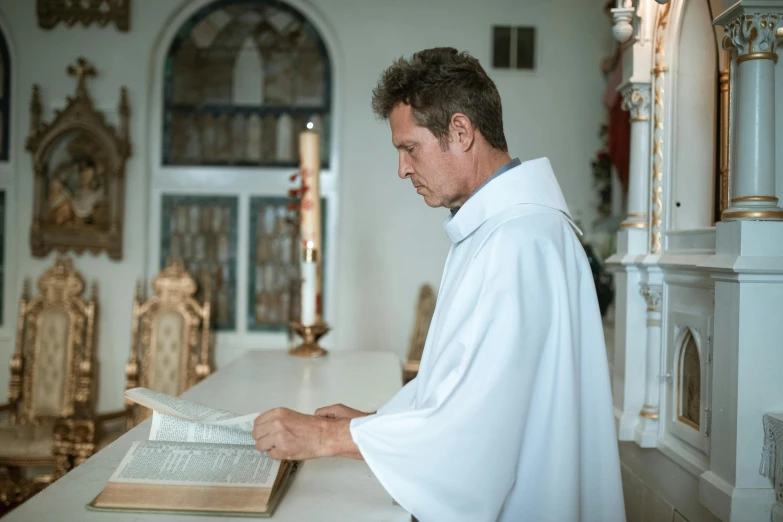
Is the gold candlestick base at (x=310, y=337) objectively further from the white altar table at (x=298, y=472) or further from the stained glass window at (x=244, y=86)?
the stained glass window at (x=244, y=86)

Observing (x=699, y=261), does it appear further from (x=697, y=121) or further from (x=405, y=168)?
(x=405, y=168)

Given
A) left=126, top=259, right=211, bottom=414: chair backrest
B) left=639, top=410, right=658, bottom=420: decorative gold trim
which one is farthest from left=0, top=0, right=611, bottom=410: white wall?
left=639, top=410, right=658, bottom=420: decorative gold trim

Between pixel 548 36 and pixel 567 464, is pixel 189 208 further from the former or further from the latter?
pixel 567 464

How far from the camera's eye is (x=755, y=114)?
207 centimetres

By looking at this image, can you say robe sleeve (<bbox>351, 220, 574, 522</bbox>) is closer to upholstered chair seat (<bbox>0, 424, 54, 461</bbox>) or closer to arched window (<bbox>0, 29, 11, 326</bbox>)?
upholstered chair seat (<bbox>0, 424, 54, 461</bbox>)

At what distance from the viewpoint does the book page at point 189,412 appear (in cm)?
143

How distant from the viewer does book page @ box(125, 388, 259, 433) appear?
1433mm

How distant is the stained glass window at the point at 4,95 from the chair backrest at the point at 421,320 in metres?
3.04

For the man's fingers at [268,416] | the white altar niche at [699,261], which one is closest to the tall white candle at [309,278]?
the white altar niche at [699,261]

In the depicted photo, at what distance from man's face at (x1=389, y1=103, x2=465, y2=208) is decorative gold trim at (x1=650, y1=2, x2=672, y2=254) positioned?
Result: 1.45 metres

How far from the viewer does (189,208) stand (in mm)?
5191

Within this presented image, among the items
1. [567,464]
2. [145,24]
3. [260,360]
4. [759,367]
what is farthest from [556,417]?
[145,24]

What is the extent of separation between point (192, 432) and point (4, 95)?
15.1 feet

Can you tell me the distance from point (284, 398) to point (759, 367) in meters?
1.36
